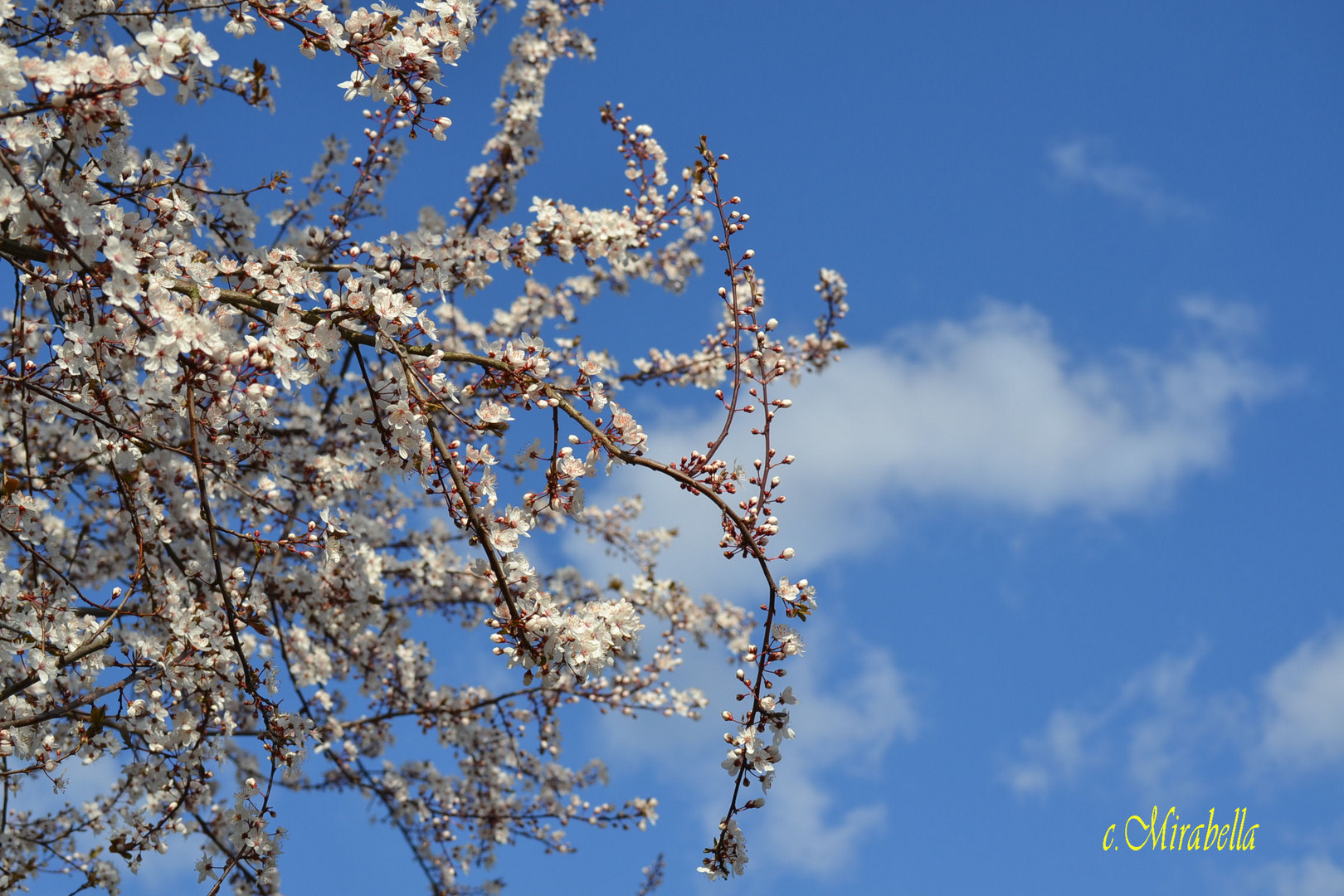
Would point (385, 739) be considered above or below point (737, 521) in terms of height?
above

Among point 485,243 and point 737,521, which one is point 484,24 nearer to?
point 485,243

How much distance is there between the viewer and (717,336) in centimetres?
839

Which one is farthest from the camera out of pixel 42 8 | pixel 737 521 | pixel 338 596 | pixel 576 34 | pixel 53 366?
pixel 576 34

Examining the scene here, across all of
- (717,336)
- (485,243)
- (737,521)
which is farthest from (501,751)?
(737,521)

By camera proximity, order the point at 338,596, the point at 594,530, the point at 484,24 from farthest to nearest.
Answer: the point at 594,530 < the point at 484,24 < the point at 338,596

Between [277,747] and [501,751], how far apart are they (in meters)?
4.96

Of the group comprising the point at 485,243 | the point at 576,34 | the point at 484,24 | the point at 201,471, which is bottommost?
the point at 201,471

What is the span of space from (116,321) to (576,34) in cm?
580

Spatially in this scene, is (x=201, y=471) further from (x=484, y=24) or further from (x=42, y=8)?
(x=484, y=24)

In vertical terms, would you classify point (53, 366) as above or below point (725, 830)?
above

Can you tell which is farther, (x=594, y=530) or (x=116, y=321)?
(x=594, y=530)

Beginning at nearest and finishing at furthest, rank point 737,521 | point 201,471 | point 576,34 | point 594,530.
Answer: point 201,471 → point 737,521 → point 576,34 → point 594,530

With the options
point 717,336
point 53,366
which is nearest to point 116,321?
point 53,366

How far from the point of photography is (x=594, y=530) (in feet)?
36.0
